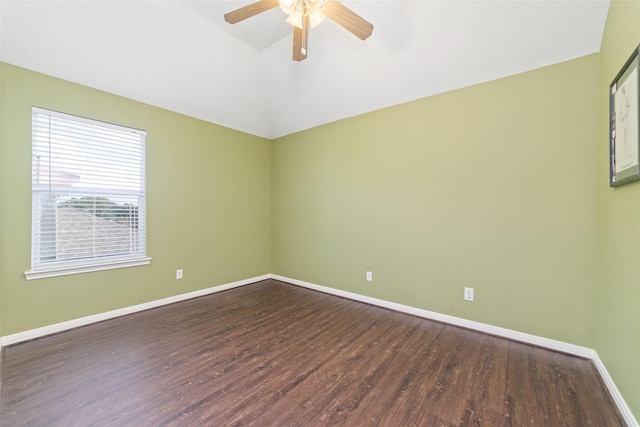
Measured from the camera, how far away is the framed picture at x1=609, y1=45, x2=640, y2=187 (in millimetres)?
1376

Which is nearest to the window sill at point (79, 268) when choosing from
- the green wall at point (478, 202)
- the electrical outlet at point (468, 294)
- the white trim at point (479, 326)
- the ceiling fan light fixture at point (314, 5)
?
the green wall at point (478, 202)

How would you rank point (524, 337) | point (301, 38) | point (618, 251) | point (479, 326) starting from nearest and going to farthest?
1. point (618, 251)
2. point (301, 38)
3. point (524, 337)
4. point (479, 326)

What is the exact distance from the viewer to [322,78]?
3.17m

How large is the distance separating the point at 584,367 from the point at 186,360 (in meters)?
3.07

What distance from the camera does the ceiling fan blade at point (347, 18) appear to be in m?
1.77

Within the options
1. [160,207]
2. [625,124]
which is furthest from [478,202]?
[160,207]

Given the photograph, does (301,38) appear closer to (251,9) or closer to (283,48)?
(251,9)

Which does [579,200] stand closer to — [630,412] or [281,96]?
[630,412]

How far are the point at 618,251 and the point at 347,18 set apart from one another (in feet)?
7.84

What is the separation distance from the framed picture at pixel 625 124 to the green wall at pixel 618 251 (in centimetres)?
8

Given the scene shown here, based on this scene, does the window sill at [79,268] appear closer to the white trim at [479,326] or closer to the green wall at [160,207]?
the green wall at [160,207]

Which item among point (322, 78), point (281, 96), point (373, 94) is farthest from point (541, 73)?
point (281, 96)

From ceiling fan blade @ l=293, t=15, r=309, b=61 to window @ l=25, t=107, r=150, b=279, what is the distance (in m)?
2.15

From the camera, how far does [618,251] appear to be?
164 cm
